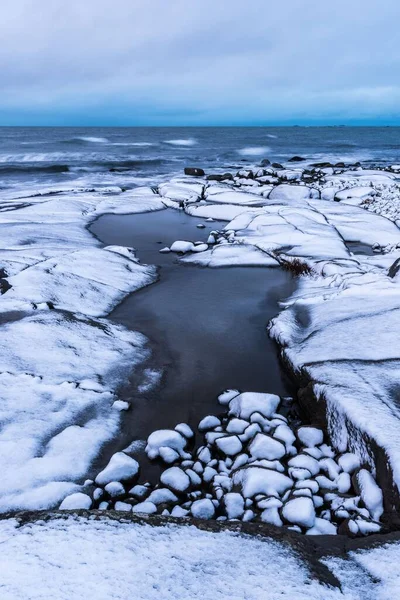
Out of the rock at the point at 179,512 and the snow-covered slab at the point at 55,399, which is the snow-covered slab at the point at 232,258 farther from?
the rock at the point at 179,512

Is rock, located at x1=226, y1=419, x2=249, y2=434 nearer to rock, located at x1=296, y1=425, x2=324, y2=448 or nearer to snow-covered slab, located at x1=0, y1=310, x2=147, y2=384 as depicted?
rock, located at x1=296, y1=425, x2=324, y2=448

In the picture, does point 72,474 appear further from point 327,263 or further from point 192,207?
point 192,207

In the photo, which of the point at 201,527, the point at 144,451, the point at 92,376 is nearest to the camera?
the point at 201,527

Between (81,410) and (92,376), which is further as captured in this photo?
(92,376)

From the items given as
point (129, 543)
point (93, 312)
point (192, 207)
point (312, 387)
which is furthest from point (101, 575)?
point (192, 207)

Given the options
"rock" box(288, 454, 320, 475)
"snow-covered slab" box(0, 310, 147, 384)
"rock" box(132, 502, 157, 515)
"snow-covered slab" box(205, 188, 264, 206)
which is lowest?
"rock" box(132, 502, 157, 515)

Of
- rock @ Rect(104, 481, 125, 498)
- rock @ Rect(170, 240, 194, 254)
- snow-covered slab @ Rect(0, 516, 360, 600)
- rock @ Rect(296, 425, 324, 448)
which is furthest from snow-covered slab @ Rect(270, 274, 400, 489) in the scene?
rock @ Rect(170, 240, 194, 254)

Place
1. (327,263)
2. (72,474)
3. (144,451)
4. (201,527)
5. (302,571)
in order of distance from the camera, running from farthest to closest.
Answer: (327,263), (144,451), (72,474), (201,527), (302,571)

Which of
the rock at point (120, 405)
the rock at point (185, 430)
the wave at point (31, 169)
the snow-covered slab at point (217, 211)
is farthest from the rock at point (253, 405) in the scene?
the wave at point (31, 169)
